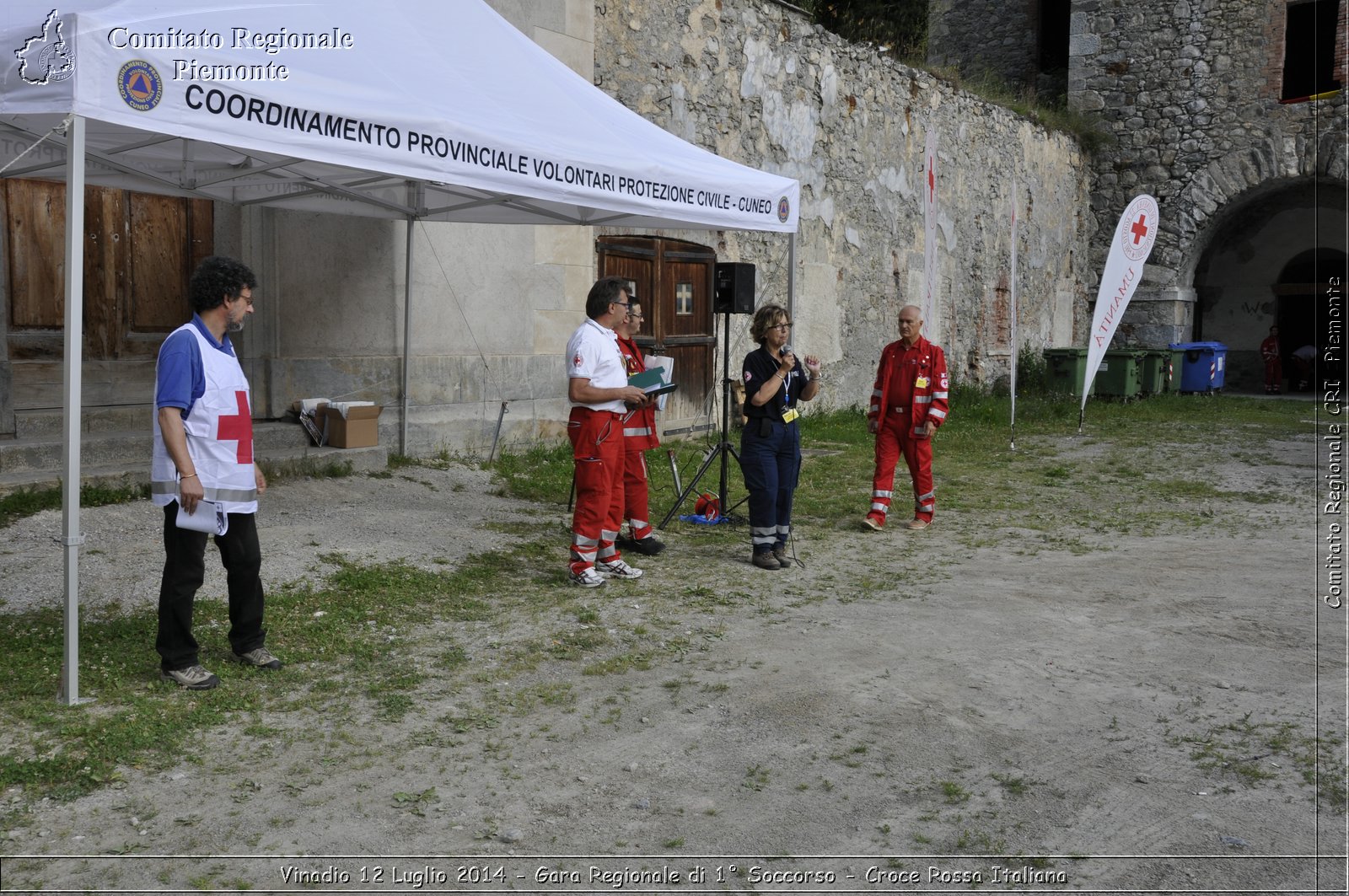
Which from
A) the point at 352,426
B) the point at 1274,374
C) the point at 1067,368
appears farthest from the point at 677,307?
the point at 1274,374

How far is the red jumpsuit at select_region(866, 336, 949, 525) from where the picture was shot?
321 inches

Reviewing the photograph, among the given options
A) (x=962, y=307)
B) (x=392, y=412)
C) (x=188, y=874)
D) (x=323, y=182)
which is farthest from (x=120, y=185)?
(x=962, y=307)

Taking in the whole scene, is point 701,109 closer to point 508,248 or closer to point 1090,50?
point 508,248

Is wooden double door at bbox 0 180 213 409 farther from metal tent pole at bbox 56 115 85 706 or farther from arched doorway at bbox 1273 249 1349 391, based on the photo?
arched doorway at bbox 1273 249 1349 391

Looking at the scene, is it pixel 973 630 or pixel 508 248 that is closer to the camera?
pixel 973 630

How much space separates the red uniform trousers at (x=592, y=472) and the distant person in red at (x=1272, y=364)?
20.7 metres

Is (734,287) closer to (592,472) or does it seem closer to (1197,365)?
(592,472)

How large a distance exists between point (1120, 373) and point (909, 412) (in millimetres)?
11931

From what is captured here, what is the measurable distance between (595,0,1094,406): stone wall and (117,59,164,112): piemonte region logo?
729 centimetres

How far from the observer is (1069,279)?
22219 millimetres

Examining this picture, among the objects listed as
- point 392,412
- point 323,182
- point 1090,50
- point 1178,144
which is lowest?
point 392,412

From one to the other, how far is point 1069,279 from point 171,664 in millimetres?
20673

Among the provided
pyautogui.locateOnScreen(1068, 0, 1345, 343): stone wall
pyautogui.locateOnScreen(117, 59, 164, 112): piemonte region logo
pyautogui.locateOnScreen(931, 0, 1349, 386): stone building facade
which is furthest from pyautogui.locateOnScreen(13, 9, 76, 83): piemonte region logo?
pyautogui.locateOnScreen(1068, 0, 1345, 343): stone wall

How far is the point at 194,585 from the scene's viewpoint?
14.4 feet
